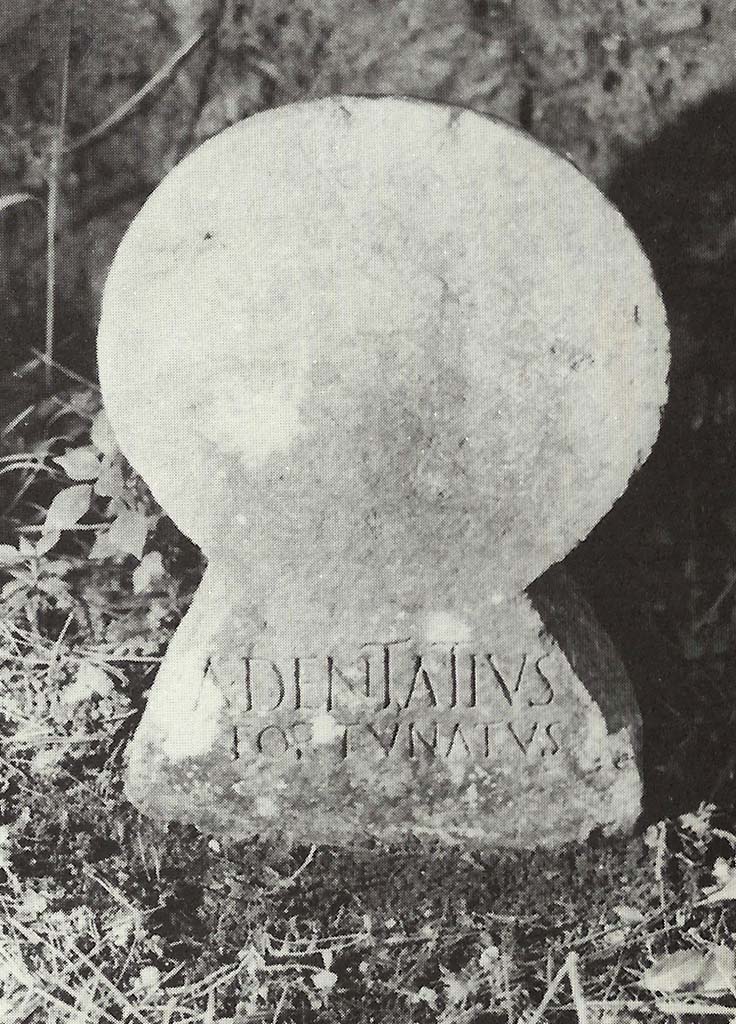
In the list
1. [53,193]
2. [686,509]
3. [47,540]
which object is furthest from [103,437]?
[686,509]

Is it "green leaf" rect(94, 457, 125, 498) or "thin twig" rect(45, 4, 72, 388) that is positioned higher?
"thin twig" rect(45, 4, 72, 388)

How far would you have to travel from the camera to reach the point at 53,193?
→ 8.03ft

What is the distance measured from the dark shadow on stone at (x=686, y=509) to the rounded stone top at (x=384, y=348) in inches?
26.9

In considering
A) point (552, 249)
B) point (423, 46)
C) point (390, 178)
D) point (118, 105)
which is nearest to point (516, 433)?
point (552, 249)

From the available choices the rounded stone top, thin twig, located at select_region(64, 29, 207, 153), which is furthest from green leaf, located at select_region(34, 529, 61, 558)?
thin twig, located at select_region(64, 29, 207, 153)

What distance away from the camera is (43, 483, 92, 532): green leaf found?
89.0 inches

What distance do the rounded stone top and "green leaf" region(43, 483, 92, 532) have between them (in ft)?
2.14

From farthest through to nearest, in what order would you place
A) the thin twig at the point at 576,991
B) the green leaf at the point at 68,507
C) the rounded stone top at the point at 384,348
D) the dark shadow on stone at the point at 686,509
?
the green leaf at the point at 68,507 → the dark shadow on stone at the point at 686,509 → the thin twig at the point at 576,991 → the rounded stone top at the point at 384,348

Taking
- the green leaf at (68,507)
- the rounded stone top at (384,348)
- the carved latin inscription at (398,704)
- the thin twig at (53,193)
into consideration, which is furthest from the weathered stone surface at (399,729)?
the thin twig at (53,193)

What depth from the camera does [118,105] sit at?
2393 millimetres

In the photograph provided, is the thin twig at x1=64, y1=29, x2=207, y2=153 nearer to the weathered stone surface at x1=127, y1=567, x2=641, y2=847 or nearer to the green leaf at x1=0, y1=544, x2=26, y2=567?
the green leaf at x1=0, y1=544, x2=26, y2=567

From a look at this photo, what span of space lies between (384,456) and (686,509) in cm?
101

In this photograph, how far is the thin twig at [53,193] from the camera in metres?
2.36

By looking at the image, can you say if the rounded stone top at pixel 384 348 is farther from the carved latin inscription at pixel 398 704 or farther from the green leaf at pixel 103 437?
the green leaf at pixel 103 437
